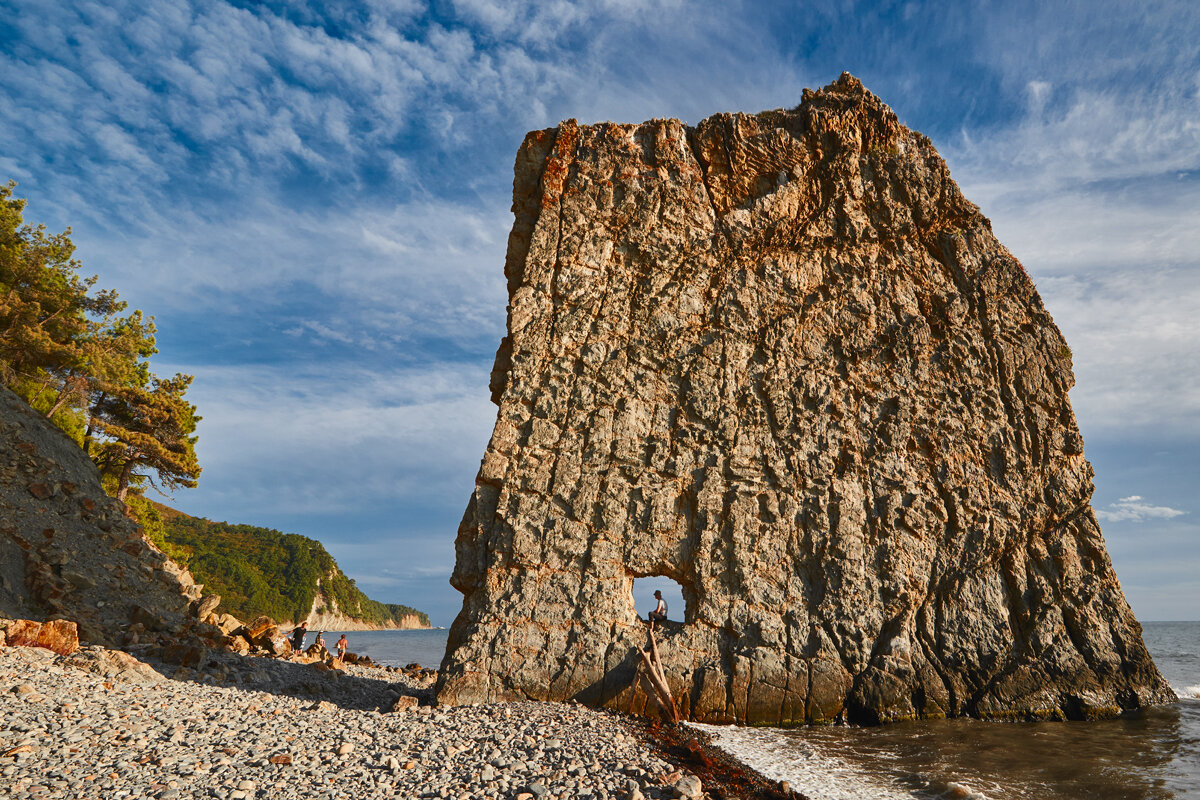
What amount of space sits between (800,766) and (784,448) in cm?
634

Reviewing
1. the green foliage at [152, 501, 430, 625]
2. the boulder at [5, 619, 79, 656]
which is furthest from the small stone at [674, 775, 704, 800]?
the green foliage at [152, 501, 430, 625]

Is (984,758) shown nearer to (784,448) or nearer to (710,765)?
(710,765)

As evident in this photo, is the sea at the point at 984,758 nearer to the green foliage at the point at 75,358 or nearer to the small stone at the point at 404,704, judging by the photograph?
the small stone at the point at 404,704

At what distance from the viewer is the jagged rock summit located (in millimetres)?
12516

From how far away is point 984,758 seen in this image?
980 centimetres

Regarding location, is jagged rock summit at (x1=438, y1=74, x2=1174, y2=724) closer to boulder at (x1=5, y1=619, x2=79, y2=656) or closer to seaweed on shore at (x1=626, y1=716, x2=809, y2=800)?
seaweed on shore at (x1=626, y1=716, x2=809, y2=800)

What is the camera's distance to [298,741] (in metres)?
8.12

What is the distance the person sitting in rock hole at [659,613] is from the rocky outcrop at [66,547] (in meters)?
11.5

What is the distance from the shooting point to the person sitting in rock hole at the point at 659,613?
12.8 m

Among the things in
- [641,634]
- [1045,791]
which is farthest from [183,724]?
[1045,791]

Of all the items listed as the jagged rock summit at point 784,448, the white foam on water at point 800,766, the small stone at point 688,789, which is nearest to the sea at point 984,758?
the white foam on water at point 800,766

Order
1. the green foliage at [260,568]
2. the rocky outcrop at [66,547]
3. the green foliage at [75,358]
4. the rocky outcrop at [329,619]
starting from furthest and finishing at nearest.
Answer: the rocky outcrop at [329,619]
the green foliage at [260,568]
the green foliage at [75,358]
the rocky outcrop at [66,547]

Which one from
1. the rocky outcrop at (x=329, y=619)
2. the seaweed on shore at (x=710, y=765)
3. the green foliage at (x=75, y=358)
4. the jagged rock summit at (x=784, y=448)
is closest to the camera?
the seaweed on shore at (x=710, y=765)

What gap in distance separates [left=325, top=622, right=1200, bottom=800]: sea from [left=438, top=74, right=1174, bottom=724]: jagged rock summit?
905 millimetres
